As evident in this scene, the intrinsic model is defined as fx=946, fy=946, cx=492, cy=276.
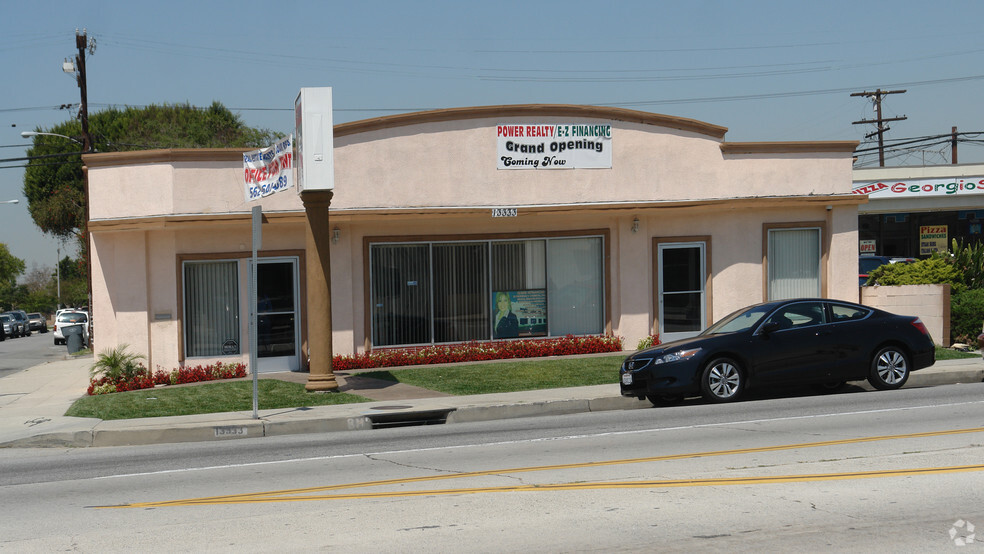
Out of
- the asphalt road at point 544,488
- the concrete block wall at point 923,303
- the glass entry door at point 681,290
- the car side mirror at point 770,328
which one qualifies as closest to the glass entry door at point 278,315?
the asphalt road at point 544,488

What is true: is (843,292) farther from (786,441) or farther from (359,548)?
(359,548)

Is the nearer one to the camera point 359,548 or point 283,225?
point 359,548

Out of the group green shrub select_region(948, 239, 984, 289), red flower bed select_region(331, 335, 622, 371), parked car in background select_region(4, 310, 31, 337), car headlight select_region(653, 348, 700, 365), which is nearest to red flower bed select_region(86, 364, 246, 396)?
red flower bed select_region(331, 335, 622, 371)

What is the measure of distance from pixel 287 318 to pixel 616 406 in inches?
319

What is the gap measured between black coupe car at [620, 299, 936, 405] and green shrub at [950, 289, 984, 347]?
651cm

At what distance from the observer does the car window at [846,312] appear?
576 inches

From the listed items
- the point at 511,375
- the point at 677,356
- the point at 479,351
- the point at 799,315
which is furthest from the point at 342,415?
the point at 799,315

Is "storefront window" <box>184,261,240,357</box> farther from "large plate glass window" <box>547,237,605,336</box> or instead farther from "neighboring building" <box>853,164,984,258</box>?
"neighboring building" <box>853,164,984,258</box>

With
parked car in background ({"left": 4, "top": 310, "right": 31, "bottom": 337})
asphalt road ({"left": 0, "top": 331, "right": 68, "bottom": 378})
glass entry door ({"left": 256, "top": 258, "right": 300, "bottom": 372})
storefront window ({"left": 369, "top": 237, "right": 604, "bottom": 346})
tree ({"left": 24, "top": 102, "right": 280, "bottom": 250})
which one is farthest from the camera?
parked car in background ({"left": 4, "top": 310, "right": 31, "bottom": 337})

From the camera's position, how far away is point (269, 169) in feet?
57.6

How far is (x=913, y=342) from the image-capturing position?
14.8m

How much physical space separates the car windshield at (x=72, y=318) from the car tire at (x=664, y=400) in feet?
128

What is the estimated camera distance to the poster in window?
2111 centimetres

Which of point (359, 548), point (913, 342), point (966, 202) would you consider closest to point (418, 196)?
point (913, 342)
